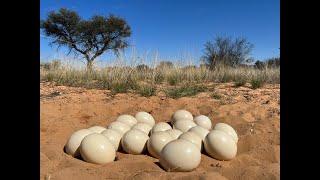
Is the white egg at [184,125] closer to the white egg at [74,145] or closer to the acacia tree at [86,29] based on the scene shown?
the white egg at [74,145]

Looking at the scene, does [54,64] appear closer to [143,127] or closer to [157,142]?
[143,127]

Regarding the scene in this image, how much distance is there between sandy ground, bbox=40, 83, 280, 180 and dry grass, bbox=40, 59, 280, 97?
56 cm

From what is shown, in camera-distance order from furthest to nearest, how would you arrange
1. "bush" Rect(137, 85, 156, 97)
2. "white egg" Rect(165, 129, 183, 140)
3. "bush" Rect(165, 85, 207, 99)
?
"bush" Rect(137, 85, 156, 97)
"bush" Rect(165, 85, 207, 99)
"white egg" Rect(165, 129, 183, 140)

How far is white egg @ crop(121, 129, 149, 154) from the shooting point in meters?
3.69

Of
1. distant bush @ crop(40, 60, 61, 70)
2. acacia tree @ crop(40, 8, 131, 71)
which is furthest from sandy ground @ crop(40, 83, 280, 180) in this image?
acacia tree @ crop(40, 8, 131, 71)

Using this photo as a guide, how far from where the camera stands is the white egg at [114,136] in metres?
3.79

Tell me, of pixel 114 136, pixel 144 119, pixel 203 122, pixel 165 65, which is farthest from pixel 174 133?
pixel 165 65

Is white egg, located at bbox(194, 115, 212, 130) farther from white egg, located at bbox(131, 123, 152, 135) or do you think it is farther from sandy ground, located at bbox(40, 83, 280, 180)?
white egg, located at bbox(131, 123, 152, 135)

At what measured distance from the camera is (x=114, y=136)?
382cm

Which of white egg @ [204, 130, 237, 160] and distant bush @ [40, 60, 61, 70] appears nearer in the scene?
white egg @ [204, 130, 237, 160]

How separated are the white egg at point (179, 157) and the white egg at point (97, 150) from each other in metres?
0.49
